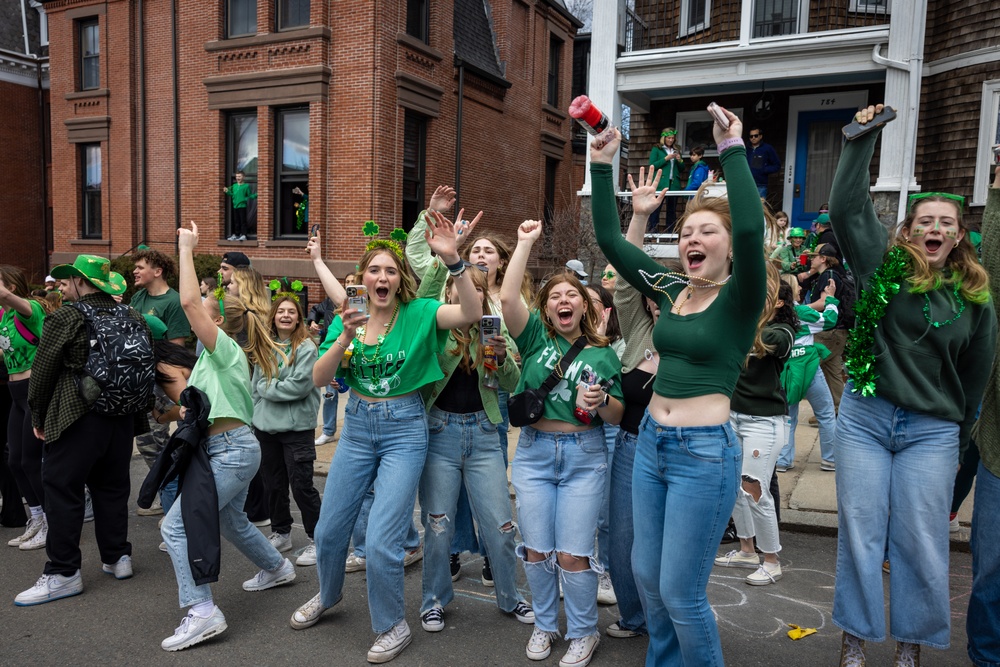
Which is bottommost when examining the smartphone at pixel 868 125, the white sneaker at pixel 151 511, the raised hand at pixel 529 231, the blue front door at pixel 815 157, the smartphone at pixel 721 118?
the white sneaker at pixel 151 511

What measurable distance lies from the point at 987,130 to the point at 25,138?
2482cm

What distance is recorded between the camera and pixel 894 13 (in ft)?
34.8

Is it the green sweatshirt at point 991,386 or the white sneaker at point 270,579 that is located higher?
the green sweatshirt at point 991,386

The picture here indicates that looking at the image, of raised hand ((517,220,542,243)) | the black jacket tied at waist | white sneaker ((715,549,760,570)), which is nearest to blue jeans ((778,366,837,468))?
white sneaker ((715,549,760,570))

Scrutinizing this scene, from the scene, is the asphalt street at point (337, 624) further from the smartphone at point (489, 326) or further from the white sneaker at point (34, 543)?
the smartphone at point (489, 326)

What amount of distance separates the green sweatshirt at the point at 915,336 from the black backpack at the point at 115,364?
391 cm

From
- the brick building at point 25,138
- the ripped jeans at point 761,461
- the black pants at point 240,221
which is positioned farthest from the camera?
the brick building at point 25,138

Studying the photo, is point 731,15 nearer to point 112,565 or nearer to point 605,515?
point 605,515

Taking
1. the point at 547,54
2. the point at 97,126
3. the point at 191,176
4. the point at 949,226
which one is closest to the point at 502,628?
the point at 949,226

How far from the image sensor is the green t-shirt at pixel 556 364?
366 centimetres

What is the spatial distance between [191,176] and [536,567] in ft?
52.0

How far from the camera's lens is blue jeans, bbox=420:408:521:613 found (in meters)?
3.96

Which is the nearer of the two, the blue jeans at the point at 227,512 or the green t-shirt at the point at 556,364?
the green t-shirt at the point at 556,364

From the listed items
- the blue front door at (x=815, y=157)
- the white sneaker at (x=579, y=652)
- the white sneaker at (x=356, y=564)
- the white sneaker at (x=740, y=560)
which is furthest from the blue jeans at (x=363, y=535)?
the blue front door at (x=815, y=157)
